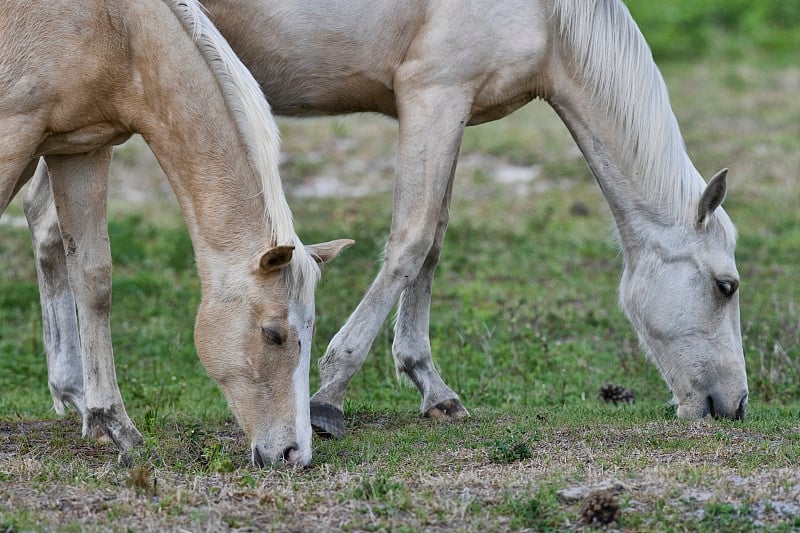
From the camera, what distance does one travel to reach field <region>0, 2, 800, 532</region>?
13.5 feet

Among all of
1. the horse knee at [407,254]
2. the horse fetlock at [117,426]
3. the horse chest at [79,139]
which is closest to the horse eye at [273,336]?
the horse fetlock at [117,426]

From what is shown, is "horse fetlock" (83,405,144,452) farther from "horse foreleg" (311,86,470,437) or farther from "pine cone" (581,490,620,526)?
"pine cone" (581,490,620,526)

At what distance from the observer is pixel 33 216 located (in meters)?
6.32

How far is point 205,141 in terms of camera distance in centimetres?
489

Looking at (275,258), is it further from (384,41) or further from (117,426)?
(384,41)

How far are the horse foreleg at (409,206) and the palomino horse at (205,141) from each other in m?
0.96

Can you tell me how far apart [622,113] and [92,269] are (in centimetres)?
298

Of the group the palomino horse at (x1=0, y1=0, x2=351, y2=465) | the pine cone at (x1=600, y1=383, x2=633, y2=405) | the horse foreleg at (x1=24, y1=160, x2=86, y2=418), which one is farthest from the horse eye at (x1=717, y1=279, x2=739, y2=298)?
the horse foreleg at (x1=24, y1=160, x2=86, y2=418)

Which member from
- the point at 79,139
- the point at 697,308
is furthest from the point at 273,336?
the point at 697,308

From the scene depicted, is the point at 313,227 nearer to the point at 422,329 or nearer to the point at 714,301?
the point at 422,329

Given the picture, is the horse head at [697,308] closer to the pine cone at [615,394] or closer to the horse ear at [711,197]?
the horse ear at [711,197]

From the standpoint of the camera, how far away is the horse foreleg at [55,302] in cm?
619

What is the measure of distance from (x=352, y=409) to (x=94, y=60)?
8.23 ft

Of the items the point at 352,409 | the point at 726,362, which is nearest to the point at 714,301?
the point at 726,362
